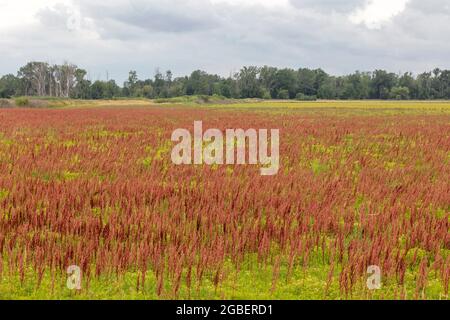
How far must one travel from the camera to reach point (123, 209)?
7.64 m

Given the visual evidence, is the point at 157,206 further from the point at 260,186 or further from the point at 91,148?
the point at 91,148

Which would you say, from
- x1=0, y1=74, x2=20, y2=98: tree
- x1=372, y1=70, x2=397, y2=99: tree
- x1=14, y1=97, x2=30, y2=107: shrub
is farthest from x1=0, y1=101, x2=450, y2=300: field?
x1=372, y1=70, x2=397, y2=99: tree

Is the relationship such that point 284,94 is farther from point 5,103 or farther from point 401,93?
point 5,103

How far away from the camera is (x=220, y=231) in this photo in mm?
6758

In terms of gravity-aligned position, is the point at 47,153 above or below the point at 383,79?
below

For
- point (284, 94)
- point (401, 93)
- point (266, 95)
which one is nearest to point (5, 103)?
point (266, 95)

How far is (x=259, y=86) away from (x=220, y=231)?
137556mm

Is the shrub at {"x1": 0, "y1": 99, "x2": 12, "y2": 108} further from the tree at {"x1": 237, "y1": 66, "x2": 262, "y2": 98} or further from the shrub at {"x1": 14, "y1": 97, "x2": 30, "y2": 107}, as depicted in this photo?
the tree at {"x1": 237, "y1": 66, "x2": 262, "y2": 98}

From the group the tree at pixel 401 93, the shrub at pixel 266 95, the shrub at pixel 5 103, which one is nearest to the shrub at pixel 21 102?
the shrub at pixel 5 103

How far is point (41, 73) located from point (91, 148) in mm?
134192

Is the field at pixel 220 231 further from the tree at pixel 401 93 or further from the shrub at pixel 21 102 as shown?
the tree at pixel 401 93

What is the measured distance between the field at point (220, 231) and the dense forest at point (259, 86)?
12208 cm
